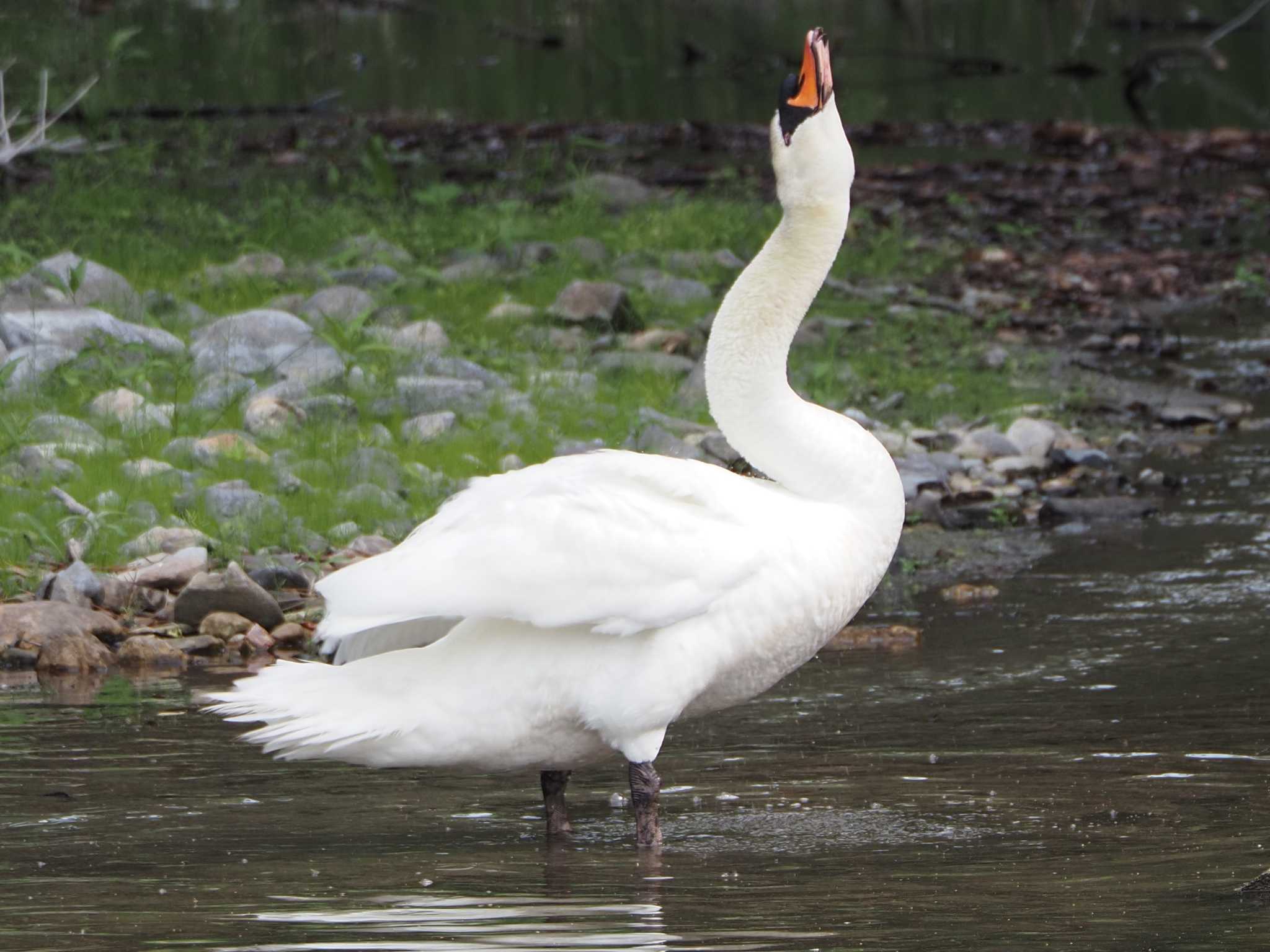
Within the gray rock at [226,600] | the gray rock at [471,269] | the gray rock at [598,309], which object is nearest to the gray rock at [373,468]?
the gray rock at [226,600]

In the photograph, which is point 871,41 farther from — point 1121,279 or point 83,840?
point 83,840

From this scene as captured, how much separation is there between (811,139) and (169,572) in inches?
119

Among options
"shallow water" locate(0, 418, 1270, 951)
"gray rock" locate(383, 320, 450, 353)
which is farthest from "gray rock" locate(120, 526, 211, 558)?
"gray rock" locate(383, 320, 450, 353)

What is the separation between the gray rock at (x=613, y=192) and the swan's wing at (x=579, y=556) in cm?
1041

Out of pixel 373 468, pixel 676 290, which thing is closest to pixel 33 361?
pixel 373 468

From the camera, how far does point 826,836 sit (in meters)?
4.41

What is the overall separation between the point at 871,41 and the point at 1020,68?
169 inches

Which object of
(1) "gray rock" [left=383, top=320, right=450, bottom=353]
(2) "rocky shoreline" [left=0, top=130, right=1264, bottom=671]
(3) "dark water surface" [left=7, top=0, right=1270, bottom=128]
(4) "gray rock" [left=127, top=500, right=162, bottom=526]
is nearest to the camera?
(2) "rocky shoreline" [left=0, top=130, right=1264, bottom=671]

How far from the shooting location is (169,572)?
695 cm

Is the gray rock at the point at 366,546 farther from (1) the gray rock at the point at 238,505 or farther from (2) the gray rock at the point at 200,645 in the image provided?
(2) the gray rock at the point at 200,645

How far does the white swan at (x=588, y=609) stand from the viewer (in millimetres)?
4410

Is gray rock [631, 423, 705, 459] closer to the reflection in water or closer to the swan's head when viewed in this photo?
the swan's head

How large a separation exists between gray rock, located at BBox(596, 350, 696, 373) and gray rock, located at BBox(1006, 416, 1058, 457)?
1.60m

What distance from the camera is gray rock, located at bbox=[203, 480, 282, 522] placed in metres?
7.46
